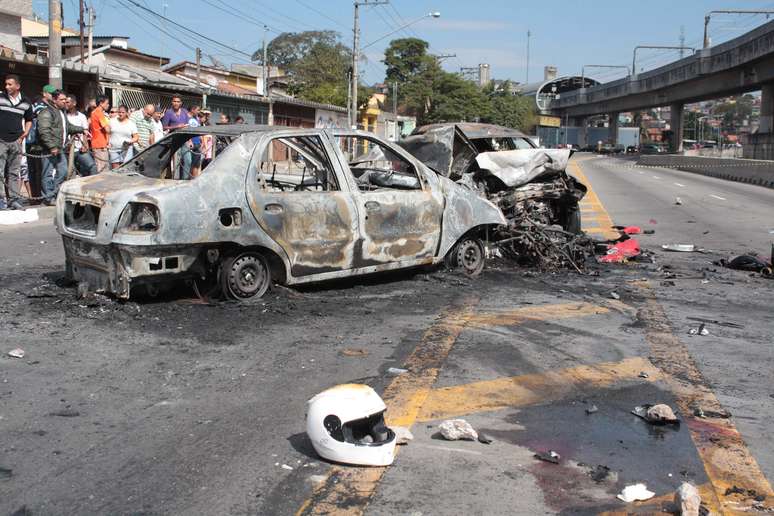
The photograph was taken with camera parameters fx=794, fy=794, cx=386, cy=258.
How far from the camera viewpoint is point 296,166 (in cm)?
816

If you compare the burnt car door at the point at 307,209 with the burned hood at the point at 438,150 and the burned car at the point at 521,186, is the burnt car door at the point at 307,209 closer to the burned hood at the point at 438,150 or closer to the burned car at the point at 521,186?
the burned car at the point at 521,186

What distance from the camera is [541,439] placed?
4137 mm

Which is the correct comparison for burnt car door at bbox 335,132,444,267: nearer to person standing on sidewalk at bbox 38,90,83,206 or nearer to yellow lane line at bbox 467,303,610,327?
yellow lane line at bbox 467,303,610,327

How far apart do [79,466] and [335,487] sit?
1.19 m

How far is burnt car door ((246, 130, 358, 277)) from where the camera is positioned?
6.80m

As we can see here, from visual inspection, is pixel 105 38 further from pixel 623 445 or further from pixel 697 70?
pixel 623 445

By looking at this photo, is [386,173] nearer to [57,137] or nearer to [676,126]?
[57,137]

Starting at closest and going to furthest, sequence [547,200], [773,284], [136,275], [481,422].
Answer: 1. [481,422]
2. [136,275]
3. [773,284]
4. [547,200]

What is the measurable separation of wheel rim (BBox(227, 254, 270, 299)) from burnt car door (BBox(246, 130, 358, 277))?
248mm

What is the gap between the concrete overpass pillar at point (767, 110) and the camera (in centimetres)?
5038

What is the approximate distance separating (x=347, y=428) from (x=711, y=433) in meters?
2.03

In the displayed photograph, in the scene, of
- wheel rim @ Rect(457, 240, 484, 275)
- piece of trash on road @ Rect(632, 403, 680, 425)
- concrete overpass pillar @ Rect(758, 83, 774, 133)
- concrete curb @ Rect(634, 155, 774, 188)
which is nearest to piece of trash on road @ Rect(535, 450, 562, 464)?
piece of trash on road @ Rect(632, 403, 680, 425)

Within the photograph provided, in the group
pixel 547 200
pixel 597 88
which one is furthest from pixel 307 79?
pixel 547 200

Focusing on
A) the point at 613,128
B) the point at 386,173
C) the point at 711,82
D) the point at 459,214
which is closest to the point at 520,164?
the point at 459,214
